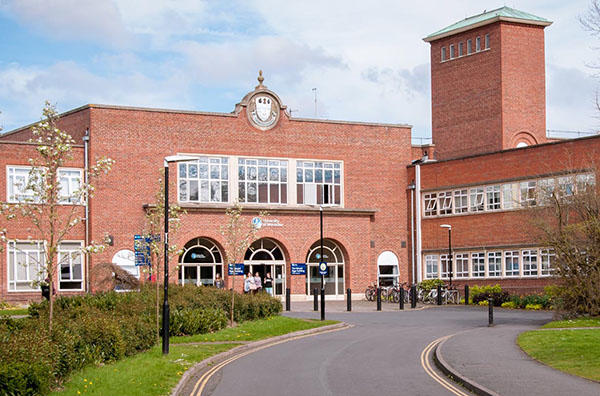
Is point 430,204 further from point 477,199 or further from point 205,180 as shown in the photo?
point 205,180

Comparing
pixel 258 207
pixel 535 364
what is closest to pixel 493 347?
pixel 535 364

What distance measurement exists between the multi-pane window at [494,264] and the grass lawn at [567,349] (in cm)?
2129

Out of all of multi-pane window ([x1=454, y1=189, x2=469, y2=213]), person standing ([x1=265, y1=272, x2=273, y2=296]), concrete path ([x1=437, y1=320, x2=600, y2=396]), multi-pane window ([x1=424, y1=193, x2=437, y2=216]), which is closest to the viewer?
concrete path ([x1=437, y1=320, x2=600, y2=396])

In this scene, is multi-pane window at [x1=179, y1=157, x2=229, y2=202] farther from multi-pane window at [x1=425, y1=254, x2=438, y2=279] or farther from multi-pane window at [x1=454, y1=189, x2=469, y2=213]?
multi-pane window at [x1=454, y1=189, x2=469, y2=213]

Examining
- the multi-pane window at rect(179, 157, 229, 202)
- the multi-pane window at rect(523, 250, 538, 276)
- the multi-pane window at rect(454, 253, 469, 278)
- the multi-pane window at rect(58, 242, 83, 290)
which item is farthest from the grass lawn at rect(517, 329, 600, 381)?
the multi-pane window at rect(58, 242, 83, 290)

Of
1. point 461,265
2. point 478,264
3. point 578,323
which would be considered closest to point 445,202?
point 461,265

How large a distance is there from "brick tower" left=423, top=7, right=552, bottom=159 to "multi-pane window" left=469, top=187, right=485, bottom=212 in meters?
7.08

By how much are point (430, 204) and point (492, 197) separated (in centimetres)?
504

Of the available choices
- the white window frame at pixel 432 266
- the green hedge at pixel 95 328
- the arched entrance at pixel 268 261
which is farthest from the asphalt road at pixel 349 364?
the white window frame at pixel 432 266

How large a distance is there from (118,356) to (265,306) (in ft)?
46.8

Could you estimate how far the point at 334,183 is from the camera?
5038cm

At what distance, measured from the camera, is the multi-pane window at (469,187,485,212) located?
1892 inches

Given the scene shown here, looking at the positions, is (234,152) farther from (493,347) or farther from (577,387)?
(577,387)

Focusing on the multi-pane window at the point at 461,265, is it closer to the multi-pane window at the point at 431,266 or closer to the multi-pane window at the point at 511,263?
the multi-pane window at the point at 431,266
